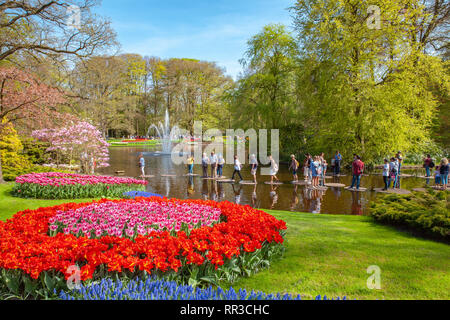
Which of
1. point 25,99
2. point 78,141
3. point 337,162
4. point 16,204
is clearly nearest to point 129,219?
point 16,204

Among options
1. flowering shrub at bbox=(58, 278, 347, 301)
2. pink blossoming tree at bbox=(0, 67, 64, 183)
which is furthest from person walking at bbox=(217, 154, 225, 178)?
flowering shrub at bbox=(58, 278, 347, 301)

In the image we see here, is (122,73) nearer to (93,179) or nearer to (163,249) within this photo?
(93,179)

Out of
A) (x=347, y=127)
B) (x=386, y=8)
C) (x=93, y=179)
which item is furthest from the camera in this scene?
(x=347, y=127)

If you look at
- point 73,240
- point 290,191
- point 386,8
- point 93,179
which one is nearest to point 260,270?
point 73,240

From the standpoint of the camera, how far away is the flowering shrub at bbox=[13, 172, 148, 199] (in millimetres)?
10070

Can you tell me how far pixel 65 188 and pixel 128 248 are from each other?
7818 millimetres

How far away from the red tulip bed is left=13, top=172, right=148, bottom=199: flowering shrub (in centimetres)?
456

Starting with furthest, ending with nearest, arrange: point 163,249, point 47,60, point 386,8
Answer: point 386,8 → point 47,60 → point 163,249

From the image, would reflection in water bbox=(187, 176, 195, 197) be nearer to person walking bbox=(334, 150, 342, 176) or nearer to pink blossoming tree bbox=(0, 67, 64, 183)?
pink blossoming tree bbox=(0, 67, 64, 183)

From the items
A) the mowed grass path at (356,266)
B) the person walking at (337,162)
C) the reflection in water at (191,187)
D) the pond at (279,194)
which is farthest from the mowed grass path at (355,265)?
the person walking at (337,162)

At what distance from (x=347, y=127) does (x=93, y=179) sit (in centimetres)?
1727

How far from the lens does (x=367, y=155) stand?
21312 mm

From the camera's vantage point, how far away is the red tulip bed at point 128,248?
3432 millimetres

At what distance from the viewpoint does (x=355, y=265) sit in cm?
455
